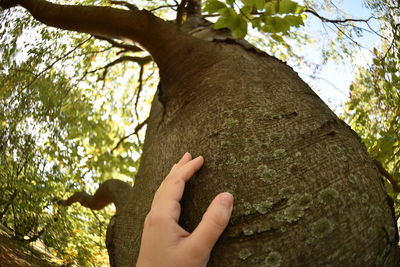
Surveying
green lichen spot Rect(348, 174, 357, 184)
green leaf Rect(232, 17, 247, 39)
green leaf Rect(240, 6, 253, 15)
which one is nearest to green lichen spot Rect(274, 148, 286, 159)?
green lichen spot Rect(348, 174, 357, 184)

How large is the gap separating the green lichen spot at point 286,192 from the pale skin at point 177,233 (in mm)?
168

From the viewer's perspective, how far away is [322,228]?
0.98 metres

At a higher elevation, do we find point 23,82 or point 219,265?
point 23,82

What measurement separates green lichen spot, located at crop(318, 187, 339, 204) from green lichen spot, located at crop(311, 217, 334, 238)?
62 millimetres

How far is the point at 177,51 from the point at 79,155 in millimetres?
3228

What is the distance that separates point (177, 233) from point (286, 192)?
0.37 m

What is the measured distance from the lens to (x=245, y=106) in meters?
1.33

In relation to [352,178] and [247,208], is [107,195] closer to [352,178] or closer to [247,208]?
[247,208]

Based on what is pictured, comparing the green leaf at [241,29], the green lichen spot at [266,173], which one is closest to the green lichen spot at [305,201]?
the green lichen spot at [266,173]

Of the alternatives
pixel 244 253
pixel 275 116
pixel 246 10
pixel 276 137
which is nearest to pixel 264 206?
pixel 244 253

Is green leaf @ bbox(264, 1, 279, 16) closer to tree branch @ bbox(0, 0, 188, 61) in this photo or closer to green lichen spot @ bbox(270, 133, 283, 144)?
tree branch @ bbox(0, 0, 188, 61)

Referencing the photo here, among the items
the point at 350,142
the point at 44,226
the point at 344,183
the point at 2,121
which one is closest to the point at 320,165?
the point at 344,183

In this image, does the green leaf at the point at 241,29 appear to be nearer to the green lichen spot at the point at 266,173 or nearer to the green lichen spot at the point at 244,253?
the green lichen spot at the point at 266,173

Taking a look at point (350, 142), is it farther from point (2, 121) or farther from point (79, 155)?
point (79, 155)
